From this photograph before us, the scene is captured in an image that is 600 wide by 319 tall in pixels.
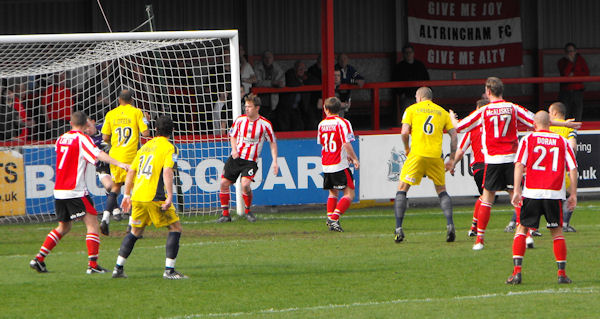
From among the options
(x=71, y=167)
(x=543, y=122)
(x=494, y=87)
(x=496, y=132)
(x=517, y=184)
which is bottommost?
(x=517, y=184)

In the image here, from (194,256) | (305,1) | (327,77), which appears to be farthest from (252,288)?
(305,1)

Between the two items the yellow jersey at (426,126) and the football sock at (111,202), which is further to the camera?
the football sock at (111,202)

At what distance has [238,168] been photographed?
48.0 feet

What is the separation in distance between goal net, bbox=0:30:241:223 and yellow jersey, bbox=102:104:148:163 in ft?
3.43

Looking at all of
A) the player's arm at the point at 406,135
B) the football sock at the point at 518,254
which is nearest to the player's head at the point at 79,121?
the player's arm at the point at 406,135

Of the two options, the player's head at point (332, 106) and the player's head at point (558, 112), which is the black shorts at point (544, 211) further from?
the player's head at point (332, 106)

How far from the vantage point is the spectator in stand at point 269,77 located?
19528 mm

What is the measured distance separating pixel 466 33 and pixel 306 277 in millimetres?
17262

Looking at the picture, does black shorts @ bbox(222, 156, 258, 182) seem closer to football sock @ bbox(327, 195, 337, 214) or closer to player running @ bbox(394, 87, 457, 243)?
football sock @ bbox(327, 195, 337, 214)

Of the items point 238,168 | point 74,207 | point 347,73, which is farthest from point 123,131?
point 347,73

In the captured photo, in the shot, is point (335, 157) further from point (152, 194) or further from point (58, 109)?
point (58, 109)

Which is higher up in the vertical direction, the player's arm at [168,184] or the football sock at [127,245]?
the player's arm at [168,184]

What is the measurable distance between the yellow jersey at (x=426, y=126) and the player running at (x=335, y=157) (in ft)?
5.19

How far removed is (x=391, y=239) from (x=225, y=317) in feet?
16.3
